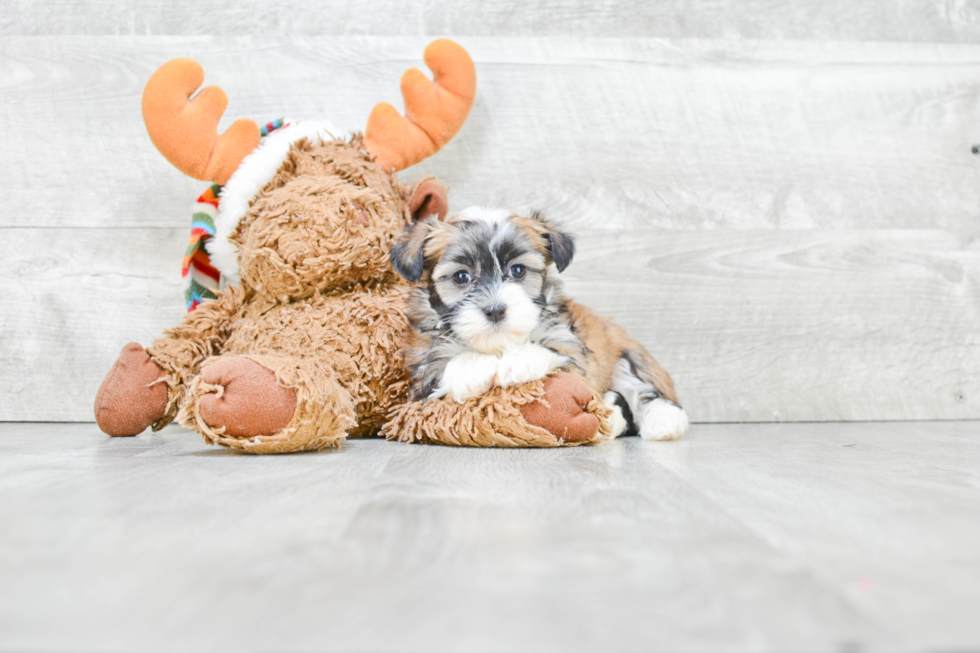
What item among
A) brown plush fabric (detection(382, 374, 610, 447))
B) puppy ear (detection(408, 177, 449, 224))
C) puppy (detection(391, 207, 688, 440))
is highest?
puppy ear (detection(408, 177, 449, 224))

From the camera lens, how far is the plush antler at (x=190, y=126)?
1.79 meters

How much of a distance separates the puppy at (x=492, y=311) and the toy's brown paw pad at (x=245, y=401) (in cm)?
40

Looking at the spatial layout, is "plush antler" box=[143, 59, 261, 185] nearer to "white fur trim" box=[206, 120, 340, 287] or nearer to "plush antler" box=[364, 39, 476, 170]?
"white fur trim" box=[206, 120, 340, 287]

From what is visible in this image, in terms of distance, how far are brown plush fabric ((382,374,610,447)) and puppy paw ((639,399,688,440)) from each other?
249 millimetres

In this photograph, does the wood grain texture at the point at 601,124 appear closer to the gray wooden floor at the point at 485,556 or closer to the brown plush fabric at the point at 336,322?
the brown plush fabric at the point at 336,322

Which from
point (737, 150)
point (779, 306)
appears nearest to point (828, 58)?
point (737, 150)

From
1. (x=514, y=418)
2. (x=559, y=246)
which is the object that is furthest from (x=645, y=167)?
(x=514, y=418)

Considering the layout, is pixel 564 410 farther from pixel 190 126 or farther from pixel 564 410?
pixel 190 126

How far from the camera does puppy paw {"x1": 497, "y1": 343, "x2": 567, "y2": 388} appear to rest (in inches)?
63.4

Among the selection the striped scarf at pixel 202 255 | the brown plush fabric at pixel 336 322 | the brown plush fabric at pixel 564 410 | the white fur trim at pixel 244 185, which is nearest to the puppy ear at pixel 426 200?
the brown plush fabric at pixel 336 322

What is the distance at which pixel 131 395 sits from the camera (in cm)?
174

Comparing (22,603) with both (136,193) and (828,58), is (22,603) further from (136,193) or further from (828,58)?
(828,58)

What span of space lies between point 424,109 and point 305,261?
21.8 inches

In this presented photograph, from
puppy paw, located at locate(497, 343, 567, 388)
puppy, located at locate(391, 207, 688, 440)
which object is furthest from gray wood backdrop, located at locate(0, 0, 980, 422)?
puppy paw, located at locate(497, 343, 567, 388)
